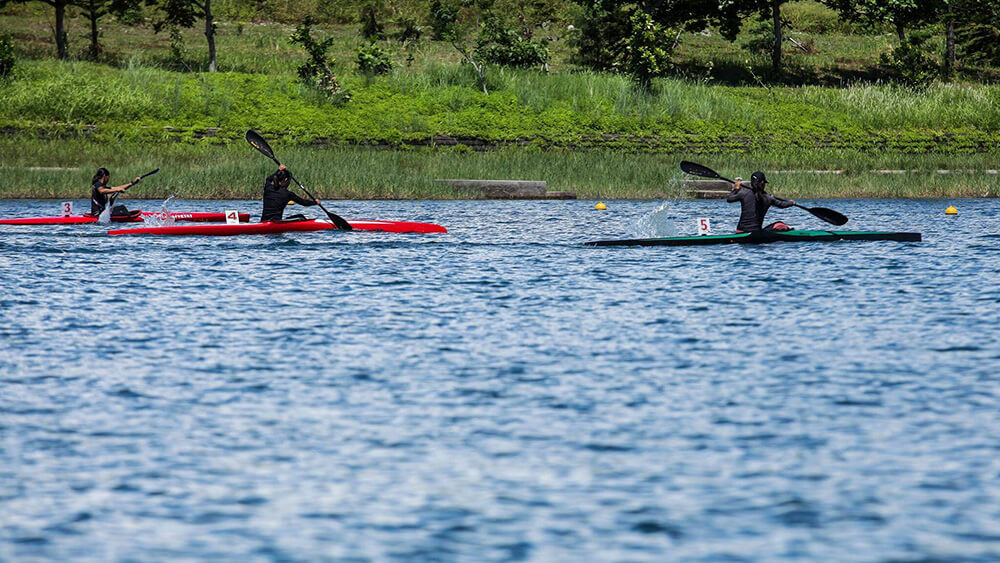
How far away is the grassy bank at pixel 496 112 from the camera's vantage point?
42.4m

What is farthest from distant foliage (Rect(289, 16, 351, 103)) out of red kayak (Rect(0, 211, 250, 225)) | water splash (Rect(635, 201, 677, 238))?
red kayak (Rect(0, 211, 250, 225))

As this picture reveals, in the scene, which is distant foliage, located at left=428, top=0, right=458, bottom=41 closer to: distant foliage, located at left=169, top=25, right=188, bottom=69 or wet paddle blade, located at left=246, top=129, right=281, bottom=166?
distant foliage, located at left=169, top=25, right=188, bottom=69

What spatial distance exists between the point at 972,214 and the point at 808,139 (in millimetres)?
15398

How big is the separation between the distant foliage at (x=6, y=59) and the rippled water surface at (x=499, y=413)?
28267mm

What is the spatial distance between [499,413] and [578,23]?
4968 centimetres

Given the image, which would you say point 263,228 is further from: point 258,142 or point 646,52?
point 646,52

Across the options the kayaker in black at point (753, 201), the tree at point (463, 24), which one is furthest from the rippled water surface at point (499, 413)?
the tree at point (463, 24)

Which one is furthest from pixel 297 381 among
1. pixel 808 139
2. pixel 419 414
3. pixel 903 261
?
pixel 808 139

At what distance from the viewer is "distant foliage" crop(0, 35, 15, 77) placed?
44.3 metres

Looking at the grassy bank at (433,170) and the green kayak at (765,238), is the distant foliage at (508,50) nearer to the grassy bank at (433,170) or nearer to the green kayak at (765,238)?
the grassy bank at (433,170)

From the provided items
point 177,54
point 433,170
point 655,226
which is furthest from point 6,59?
point 655,226

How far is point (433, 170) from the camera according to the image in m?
35.9

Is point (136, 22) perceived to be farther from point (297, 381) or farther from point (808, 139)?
point (297, 381)

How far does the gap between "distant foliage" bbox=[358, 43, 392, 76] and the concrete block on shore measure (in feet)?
53.9
